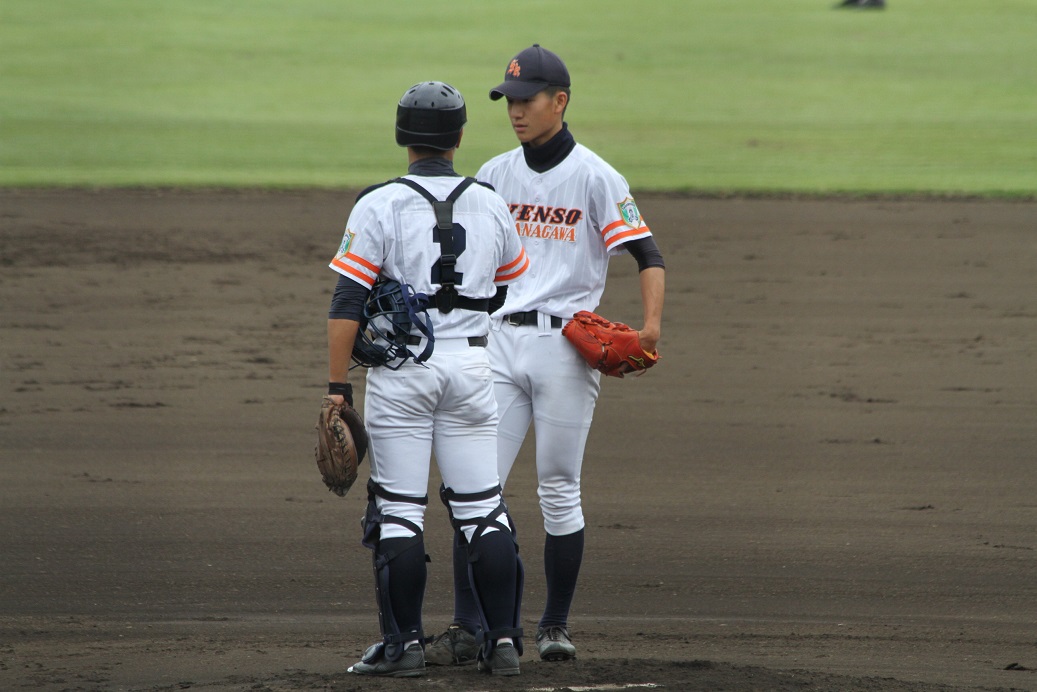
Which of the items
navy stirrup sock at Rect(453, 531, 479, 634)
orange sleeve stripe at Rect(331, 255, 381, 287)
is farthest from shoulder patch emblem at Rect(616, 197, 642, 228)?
navy stirrup sock at Rect(453, 531, 479, 634)

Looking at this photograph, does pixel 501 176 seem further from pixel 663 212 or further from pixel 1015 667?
pixel 663 212

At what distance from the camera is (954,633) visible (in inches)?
186

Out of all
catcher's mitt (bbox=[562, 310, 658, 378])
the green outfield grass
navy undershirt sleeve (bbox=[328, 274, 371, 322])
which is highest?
the green outfield grass

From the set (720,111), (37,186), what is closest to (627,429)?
(37,186)

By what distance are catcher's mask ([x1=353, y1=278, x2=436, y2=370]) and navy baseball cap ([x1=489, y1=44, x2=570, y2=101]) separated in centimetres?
84

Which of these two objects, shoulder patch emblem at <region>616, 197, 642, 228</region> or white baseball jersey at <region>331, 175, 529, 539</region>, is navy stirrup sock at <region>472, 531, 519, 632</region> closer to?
white baseball jersey at <region>331, 175, 529, 539</region>

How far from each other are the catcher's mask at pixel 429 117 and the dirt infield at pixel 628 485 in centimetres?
163

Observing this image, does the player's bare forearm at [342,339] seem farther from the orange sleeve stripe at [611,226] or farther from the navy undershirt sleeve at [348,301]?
the orange sleeve stripe at [611,226]

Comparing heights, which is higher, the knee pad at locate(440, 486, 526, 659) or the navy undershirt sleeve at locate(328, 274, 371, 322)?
the navy undershirt sleeve at locate(328, 274, 371, 322)

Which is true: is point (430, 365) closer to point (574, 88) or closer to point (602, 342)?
point (602, 342)

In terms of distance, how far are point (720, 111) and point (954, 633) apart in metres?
19.8

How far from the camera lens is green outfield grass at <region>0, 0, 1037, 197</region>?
18.0 metres

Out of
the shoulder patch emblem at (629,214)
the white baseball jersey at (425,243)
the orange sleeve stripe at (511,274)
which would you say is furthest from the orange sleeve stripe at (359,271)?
the shoulder patch emblem at (629,214)

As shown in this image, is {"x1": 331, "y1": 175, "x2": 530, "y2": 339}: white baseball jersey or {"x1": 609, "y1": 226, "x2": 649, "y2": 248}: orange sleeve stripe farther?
{"x1": 609, "y1": 226, "x2": 649, "y2": 248}: orange sleeve stripe
